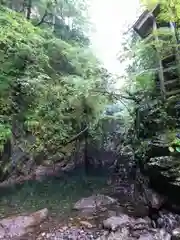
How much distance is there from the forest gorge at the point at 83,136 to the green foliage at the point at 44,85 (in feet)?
0.14

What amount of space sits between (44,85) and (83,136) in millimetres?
4047

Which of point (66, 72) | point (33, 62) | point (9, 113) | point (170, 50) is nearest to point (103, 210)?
point (9, 113)

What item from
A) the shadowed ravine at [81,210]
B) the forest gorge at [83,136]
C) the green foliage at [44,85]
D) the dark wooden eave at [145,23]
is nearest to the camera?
the shadowed ravine at [81,210]

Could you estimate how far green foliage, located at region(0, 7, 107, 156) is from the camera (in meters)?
9.72

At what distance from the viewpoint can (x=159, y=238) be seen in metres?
5.76

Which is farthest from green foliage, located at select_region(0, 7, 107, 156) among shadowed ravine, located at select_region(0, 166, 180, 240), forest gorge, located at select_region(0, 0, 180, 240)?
shadowed ravine, located at select_region(0, 166, 180, 240)

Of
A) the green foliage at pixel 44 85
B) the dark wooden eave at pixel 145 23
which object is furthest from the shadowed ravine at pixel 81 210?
the dark wooden eave at pixel 145 23

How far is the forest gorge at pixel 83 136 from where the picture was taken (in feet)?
22.6

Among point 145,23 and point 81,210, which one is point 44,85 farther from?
point 145,23

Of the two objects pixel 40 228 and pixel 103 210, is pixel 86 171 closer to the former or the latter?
pixel 103 210

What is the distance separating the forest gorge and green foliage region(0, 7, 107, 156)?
0.04 m

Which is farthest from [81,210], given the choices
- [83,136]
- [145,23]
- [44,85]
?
[145,23]

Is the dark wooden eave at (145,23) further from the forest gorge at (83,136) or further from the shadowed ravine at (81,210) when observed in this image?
the shadowed ravine at (81,210)

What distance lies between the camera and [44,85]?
1070cm
